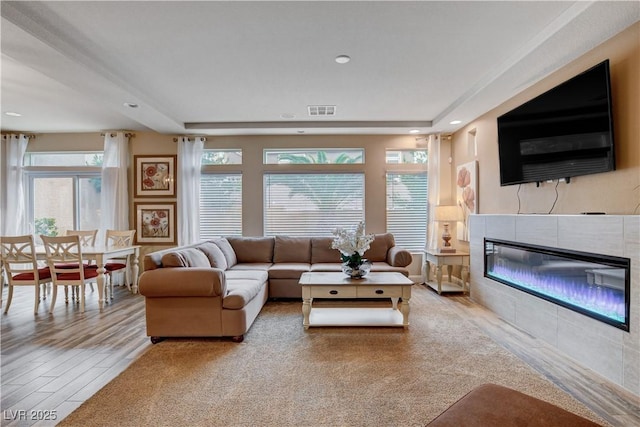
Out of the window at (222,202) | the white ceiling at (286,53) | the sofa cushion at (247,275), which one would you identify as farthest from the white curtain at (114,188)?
the sofa cushion at (247,275)

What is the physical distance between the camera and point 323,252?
517cm

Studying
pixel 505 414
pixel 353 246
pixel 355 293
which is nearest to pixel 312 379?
pixel 355 293

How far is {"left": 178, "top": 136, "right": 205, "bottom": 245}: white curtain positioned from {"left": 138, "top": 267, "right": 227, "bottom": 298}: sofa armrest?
A: 8.81ft

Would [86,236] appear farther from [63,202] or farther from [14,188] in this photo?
[14,188]

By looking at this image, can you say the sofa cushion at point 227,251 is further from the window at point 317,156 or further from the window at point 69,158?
the window at point 69,158

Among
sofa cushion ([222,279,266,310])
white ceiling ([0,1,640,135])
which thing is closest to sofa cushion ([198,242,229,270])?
sofa cushion ([222,279,266,310])

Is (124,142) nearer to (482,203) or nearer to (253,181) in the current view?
(253,181)

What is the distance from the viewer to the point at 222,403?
83.3 inches

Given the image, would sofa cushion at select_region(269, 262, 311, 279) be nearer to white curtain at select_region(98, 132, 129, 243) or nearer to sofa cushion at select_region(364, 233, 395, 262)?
sofa cushion at select_region(364, 233, 395, 262)

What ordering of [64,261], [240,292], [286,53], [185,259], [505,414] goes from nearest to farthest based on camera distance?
1. [505,414]
2. [286,53]
3. [240,292]
4. [185,259]
5. [64,261]

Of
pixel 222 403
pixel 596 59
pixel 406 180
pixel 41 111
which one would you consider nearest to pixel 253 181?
pixel 406 180

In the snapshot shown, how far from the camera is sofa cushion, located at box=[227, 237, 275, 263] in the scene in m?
5.16

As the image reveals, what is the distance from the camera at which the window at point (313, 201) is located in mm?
5832

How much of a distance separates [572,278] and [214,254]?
12.6 feet
